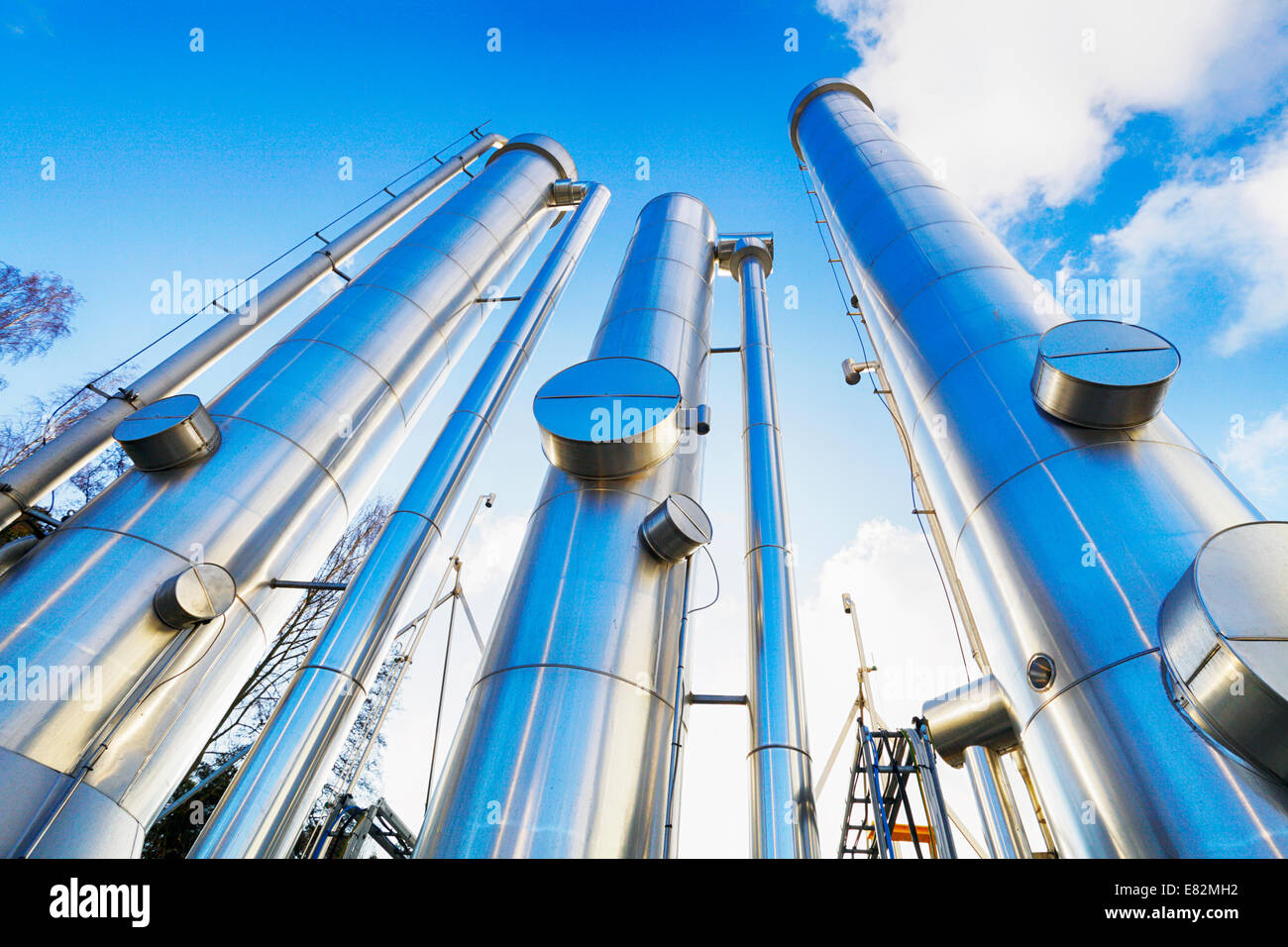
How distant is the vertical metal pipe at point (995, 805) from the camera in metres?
5.18

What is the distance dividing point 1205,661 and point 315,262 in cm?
1244

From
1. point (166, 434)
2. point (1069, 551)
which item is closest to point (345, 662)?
point (166, 434)

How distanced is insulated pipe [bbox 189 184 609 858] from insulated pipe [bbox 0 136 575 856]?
1.84m

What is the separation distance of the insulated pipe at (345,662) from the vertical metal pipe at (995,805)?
5.11 m

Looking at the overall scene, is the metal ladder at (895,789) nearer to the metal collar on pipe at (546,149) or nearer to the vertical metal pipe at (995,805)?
the vertical metal pipe at (995,805)

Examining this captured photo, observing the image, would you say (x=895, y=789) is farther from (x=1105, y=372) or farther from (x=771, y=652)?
(x=1105, y=372)

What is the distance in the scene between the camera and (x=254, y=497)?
7.66 meters

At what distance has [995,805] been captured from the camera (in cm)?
534

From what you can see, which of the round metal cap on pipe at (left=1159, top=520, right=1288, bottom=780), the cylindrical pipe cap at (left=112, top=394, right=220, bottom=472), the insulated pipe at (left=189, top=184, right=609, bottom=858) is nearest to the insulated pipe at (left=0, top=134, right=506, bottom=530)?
the cylindrical pipe cap at (left=112, top=394, right=220, bottom=472)

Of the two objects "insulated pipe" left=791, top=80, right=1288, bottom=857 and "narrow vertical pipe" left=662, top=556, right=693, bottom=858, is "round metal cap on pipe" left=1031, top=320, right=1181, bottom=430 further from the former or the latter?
"narrow vertical pipe" left=662, top=556, right=693, bottom=858

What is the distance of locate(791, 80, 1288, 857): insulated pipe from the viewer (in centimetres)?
362

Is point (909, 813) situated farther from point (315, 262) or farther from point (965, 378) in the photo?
point (315, 262)

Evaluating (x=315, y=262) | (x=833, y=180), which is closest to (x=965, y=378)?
(x=833, y=180)

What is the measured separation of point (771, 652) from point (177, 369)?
816 centimetres
